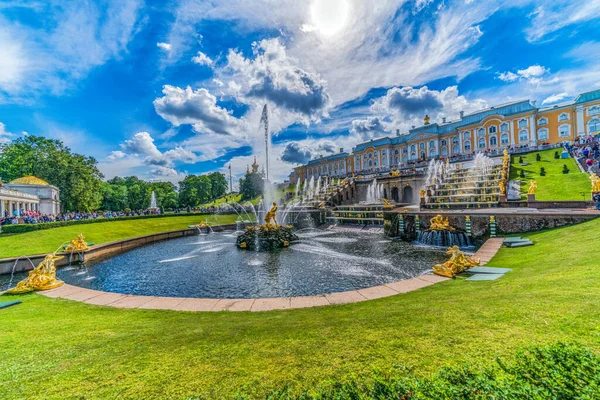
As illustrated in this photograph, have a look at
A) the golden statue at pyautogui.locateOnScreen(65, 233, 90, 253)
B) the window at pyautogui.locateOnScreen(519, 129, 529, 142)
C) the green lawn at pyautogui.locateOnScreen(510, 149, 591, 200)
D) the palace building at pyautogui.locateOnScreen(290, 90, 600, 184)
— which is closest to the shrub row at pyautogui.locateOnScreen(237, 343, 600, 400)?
the golden statue at pyautogui.locateOnScreen(65, 233, 90, 253)

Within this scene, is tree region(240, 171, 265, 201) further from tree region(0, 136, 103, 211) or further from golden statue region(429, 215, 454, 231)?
golden statue region(429, 215, 454, 231)

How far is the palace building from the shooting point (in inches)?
1880

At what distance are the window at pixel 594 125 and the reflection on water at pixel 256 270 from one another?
5718 cm

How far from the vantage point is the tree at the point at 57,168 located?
4200 centimetres

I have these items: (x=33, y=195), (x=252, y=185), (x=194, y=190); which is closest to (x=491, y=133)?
(x=252, y=185)

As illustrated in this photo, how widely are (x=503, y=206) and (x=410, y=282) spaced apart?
1712cm

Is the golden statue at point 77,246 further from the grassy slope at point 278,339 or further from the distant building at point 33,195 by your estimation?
the distant building at point 33,195

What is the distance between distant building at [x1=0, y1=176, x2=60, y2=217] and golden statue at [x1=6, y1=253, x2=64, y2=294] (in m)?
40.6

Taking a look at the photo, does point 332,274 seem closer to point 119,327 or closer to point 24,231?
point 119,327

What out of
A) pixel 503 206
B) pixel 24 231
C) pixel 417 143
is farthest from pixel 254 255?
pixel 417 143

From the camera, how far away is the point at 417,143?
2830 inches

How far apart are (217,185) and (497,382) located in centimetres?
Answer: 10192

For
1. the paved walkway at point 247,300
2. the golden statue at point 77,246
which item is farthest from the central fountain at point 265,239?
the paved walkway at point 247,300

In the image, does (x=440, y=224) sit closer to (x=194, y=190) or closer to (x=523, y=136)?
(x=523, y=136)
